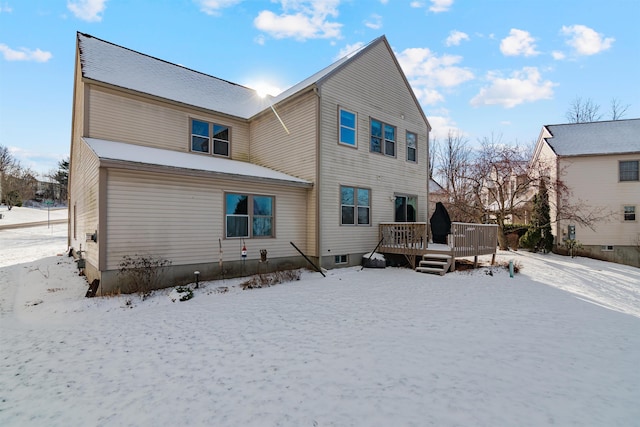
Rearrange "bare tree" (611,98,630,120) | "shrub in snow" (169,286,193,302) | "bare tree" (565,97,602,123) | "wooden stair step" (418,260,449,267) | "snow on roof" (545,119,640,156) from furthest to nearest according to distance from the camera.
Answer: "bare tree" (565,97,602,123) < "bare tree" (611,98,630,120) < "snow on roof" (545,119,640,156) < "wooden stair step" (418,260,449,267) < "shrub in snow" (169,286,193,302)

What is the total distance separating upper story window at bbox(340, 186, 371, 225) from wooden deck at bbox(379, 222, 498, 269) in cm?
97

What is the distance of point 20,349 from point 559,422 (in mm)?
7138

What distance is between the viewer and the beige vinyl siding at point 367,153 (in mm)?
11250

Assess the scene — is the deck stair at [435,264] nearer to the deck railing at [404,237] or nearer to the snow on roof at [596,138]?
the deck railing at [404,237]

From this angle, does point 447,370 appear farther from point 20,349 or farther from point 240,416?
point 20,349

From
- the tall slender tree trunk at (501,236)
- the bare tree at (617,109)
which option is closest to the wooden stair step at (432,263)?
the tall slender tree trunk at (501,236)

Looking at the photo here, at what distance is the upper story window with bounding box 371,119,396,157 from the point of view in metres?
13.0

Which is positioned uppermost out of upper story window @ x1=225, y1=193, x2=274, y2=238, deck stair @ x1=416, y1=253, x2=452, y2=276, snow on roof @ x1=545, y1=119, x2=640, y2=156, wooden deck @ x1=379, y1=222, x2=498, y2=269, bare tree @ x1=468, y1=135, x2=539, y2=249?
snow on roof @ x1=545, y1=119, x2=640, y2=156

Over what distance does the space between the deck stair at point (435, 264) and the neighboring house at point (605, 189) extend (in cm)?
1382

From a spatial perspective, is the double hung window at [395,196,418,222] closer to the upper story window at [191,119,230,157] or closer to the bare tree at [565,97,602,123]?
the upper story window at [191,119,230,157]

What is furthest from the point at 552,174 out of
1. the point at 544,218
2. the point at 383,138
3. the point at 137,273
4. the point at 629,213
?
the point at 137,273

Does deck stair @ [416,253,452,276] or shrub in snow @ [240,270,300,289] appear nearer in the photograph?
shrub in snow @ [240,270,300,289]

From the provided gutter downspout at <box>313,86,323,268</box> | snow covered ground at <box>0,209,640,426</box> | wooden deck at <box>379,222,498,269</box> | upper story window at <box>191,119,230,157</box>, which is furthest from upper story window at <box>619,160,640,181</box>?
upper story window at <box>191,119,230,157</box>

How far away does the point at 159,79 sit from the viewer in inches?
498
